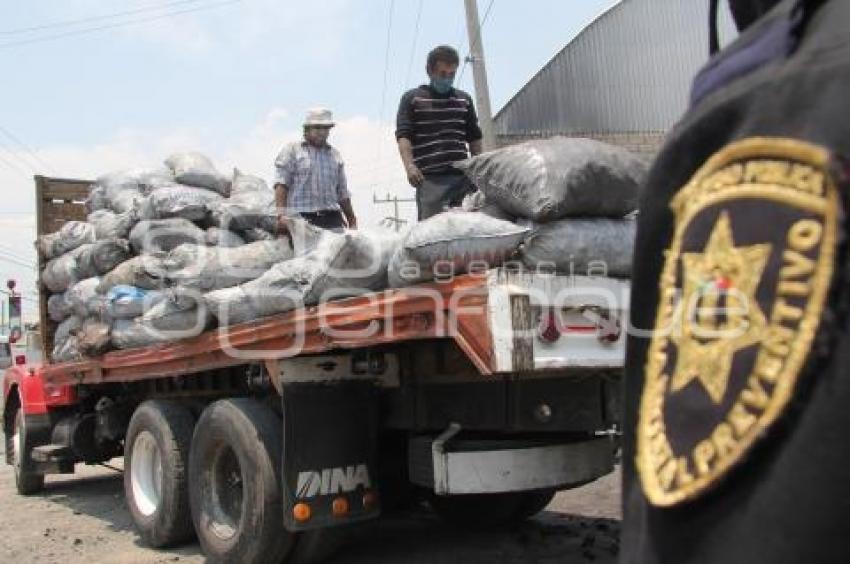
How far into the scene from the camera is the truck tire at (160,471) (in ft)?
17.7

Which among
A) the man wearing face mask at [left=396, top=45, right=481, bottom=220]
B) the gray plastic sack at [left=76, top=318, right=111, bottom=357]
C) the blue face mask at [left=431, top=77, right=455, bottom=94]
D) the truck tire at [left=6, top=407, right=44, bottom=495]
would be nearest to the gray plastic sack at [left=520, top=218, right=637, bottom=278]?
the man wearing face mask at [left=396, top=45, right=481, bottom=220]

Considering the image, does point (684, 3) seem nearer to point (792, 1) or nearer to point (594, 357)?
point (594, 357)

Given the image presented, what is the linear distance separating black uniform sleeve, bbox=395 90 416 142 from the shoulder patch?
519 cm

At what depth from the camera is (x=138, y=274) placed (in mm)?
6078

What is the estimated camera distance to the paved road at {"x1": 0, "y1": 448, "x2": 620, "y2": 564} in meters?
5.11

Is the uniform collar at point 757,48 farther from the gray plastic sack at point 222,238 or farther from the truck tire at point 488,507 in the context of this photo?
the gray plastic sack at point 222,238

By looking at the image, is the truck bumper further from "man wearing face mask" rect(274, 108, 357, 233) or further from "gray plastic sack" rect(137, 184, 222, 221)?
"gray plastic sack" rect(137, 184, 222, 221)

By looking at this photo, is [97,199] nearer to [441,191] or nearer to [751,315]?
[441,191]

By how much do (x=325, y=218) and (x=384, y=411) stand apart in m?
2.26

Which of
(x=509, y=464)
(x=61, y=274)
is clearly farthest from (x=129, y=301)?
(x=509, y=464)

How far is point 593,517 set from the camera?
5.98m

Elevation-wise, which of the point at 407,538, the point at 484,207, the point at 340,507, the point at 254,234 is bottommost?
the point at 407,538

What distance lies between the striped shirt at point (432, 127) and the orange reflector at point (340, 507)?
2.39 m

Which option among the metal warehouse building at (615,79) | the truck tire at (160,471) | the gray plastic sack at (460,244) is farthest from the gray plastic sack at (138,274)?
the metal warehouse building at (615,79)
